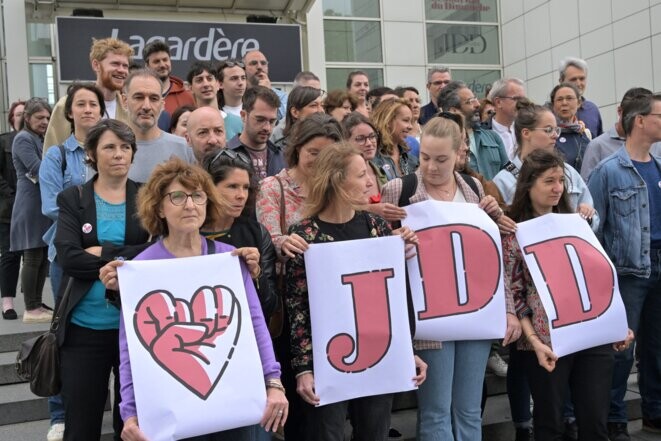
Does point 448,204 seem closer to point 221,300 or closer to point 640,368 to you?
point 221,300

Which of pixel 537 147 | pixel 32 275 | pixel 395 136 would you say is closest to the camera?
pixel 537 147

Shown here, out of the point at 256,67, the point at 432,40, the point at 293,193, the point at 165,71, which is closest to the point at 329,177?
the point at 293,193

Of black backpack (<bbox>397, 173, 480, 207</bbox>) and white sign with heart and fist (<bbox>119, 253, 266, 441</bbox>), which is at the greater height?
black backpack (<bbox>397, 173, 480, 207</bbox>)

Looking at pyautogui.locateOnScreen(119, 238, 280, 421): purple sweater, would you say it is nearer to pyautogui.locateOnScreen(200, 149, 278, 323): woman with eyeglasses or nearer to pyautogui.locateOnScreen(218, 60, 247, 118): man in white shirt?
pyautogui.locateOnScreen(200, 149, 278, 323): woman with eyeglasses

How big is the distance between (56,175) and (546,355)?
3015mm

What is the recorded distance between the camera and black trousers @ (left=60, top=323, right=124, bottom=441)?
3.13 meters

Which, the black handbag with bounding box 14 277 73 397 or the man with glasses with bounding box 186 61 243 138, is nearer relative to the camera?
the black handbag with bounding box 14 277 73 397

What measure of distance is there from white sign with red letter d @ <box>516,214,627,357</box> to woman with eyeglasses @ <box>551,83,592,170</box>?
76.0 inches

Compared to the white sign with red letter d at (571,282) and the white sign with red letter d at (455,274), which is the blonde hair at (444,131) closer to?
the white sign with red letter d at (455,274)

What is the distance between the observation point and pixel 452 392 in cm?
354

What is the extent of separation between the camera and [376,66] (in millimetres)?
15805

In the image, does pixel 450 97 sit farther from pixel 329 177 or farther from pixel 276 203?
pixel 329 177

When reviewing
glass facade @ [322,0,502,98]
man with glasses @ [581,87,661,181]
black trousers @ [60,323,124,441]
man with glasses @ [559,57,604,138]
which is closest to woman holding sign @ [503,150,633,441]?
man with glasses @ [581,87,661,181]

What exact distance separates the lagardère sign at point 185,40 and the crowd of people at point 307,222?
6.59 meters
